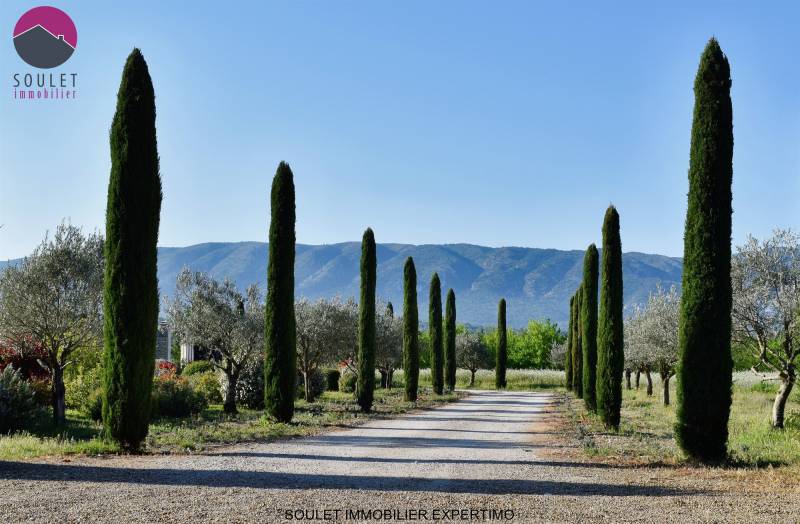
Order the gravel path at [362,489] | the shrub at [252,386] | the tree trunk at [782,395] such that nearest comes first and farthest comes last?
1. the gravel path at [362,489]
2. the tree trunk at [782,395]
3. the shrub at [252,386]

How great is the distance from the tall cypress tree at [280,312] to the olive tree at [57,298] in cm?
471

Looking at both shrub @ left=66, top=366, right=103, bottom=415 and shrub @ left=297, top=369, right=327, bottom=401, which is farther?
shrub @ left=297, top=369, right=327, bottom=401

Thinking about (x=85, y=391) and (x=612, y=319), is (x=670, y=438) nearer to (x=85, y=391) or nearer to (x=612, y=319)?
(x=612, y=319)

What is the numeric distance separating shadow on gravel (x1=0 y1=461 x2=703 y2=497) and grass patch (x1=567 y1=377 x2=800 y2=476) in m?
3.40

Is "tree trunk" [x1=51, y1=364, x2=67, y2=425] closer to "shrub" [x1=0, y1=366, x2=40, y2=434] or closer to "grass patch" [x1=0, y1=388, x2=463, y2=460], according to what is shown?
"grass patch" [x1=0, y1=388, x2=463, y2=460]

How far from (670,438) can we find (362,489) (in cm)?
1131

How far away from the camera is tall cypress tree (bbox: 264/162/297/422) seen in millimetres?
20797

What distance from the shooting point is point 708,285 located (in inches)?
510

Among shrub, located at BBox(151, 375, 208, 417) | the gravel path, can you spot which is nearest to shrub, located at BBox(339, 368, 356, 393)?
shrub, located at BBox(151, 375, 208, 417)

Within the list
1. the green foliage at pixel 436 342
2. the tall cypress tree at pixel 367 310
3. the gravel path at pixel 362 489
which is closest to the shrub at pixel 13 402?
the gravel path at pixel 362 489

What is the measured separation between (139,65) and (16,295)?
8.93m

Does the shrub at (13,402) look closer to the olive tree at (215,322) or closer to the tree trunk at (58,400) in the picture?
the tree trunk at (58,400)

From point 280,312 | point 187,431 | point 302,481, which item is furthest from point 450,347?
point 302,481

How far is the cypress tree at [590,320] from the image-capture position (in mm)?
25141
